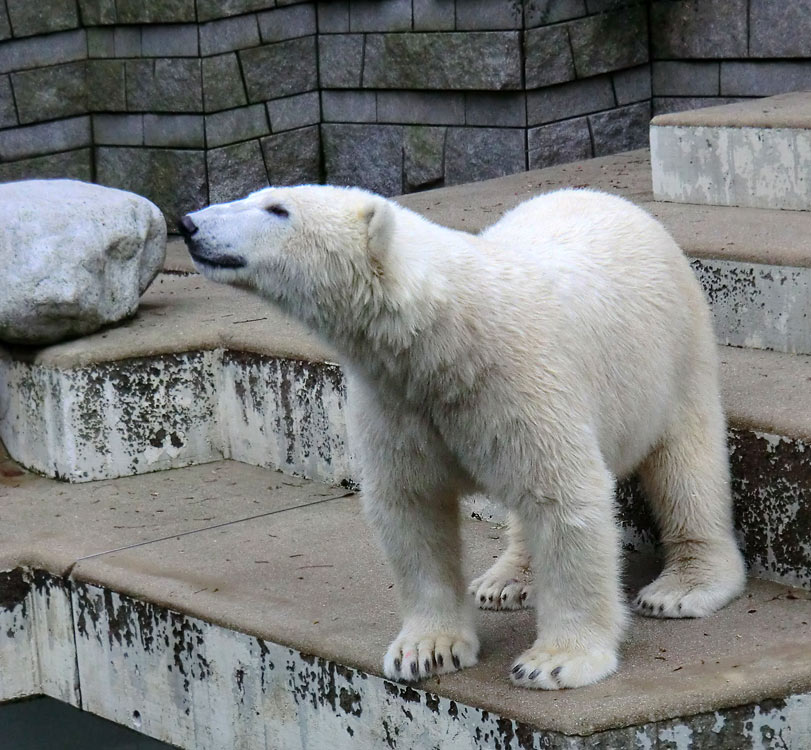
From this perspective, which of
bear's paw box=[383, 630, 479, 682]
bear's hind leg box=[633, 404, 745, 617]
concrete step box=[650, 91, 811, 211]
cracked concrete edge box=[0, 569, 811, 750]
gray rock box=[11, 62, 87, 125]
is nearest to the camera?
cracked concrete edge box=[0, 569, 811, 750]

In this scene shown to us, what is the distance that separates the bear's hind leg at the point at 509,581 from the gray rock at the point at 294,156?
12.9 ft

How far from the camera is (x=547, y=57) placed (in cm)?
611

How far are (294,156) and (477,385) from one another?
454 cm

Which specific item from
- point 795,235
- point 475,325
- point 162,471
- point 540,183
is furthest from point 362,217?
point 540,183

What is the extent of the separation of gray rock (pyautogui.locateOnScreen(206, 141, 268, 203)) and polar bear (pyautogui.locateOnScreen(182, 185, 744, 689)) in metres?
3.86

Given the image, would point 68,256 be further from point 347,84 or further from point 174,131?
point 347,84

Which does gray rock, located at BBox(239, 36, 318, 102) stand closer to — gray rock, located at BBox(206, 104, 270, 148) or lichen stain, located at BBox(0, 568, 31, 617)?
gray rock, located at BBox(206, 104, 270, 148)

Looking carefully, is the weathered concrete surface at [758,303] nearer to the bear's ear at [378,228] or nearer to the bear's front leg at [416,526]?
the bear's front leg at [416,526]

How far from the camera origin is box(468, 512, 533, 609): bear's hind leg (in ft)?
9.59

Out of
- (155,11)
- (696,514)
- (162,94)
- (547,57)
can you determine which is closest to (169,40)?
(155,11)

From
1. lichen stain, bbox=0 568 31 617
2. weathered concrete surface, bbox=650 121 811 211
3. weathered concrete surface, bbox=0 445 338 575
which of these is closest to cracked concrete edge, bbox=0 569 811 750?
lichen stain, bbox=0 568 31 617

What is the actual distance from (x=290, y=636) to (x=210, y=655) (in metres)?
0.27

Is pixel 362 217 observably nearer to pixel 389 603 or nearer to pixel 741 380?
pixel 389 603

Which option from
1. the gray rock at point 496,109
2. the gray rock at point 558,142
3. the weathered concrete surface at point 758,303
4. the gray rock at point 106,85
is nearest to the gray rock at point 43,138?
the gray rock at point 106,85
